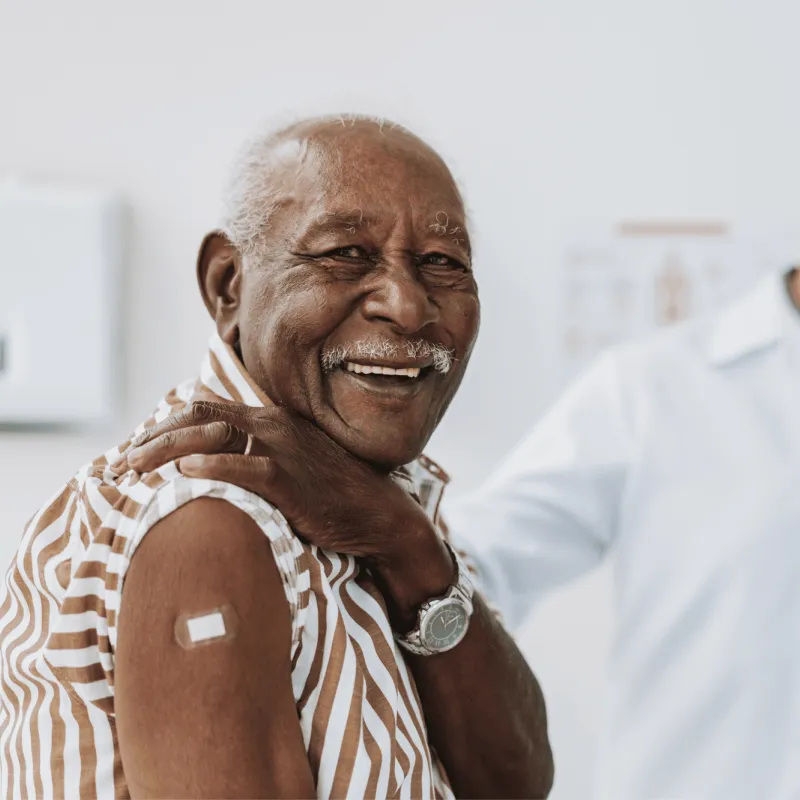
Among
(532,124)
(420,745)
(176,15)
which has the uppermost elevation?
(176,15)

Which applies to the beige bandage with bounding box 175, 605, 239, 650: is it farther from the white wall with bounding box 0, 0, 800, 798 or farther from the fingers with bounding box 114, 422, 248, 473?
the white wall with bounding box 0, 0, 800, 798

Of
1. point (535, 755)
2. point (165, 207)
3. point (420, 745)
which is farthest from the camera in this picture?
point (165, 207)

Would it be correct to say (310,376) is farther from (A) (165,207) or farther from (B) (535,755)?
(A) (165,207)

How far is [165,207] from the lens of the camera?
1.71 m

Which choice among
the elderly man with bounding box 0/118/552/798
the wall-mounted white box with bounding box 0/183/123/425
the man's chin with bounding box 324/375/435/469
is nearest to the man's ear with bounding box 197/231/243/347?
the elderly man with bounding box 0/118/552/798

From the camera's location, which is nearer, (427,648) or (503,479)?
(427,648)

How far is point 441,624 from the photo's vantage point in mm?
731

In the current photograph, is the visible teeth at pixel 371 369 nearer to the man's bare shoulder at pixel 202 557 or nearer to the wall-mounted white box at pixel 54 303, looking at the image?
the man's bare shoulder at pixel 202 557

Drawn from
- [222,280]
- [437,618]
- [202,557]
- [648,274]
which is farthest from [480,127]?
[202,557]

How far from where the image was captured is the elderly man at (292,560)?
0.54m

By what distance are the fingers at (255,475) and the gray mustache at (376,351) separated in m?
0.09

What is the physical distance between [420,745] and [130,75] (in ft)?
4.51

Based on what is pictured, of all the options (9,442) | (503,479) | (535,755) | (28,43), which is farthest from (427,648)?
(28,43)

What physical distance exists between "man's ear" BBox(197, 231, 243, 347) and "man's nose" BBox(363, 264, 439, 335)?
0.12 m
